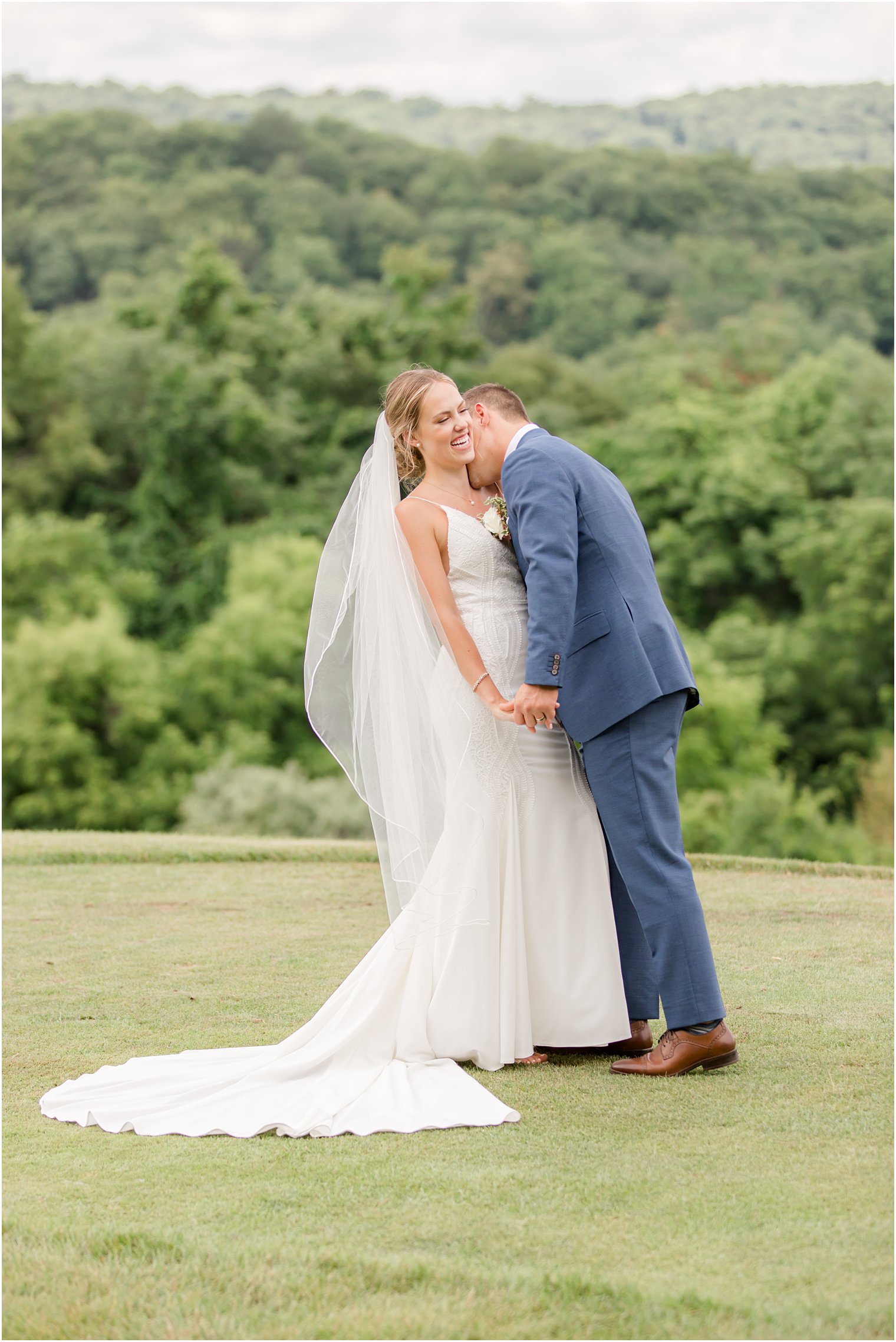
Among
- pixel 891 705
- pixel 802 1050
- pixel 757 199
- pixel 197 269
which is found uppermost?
pixel 757 199

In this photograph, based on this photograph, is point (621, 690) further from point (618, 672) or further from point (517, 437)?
point (517, 437)

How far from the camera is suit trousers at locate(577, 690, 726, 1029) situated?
14.1 ft

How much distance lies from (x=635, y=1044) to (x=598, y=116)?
7249 cm

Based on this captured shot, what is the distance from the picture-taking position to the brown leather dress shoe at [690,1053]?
4.24 m

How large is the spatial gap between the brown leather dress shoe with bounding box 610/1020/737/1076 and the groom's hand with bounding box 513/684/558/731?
1064 mm

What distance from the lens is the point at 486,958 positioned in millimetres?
4520

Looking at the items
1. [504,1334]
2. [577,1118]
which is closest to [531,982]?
[577,1118]

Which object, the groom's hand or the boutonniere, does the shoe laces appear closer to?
the groom's hand

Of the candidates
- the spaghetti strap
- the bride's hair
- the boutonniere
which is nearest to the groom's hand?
the boutonniere

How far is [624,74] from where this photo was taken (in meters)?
56.0

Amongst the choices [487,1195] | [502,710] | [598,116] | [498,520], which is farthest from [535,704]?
[598,116]

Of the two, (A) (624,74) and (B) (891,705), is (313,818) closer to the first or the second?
(B) (891,705)

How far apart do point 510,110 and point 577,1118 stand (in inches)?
3019

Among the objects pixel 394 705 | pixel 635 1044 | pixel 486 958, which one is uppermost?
pixel 394 705
